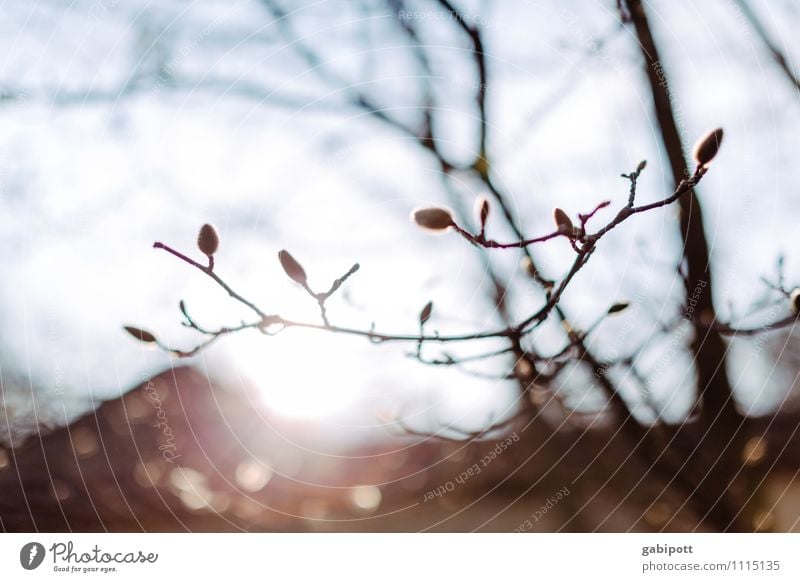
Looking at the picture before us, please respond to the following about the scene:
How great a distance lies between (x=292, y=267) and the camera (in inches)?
15.6

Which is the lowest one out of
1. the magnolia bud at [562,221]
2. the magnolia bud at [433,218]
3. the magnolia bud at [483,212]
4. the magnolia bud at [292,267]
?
the magnolia bud at [292,267]

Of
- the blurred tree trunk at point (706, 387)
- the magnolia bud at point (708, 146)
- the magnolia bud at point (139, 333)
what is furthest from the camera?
the blurred tree trunk at point (706, 387)

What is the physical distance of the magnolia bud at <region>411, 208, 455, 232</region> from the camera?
378 mm

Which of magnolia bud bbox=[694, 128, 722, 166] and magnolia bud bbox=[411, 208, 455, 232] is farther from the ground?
magnolia bud bbox=[694, 128, 722, 166]

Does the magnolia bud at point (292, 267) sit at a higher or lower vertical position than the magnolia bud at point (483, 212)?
lower

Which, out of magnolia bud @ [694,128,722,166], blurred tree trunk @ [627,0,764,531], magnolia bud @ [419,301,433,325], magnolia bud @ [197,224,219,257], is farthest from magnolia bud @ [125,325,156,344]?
blurred tree trunk @ [627,0,764,531]

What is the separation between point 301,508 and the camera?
2.33 feet
